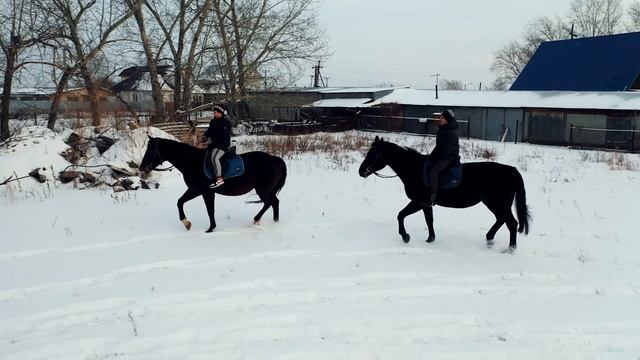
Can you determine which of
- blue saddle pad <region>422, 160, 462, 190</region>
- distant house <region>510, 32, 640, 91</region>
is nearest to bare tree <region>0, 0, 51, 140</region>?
blue saddle pad <region>422, 160, 462, 190</region>

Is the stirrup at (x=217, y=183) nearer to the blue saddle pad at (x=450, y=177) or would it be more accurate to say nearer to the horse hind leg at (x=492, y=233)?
the blue saddle pad at (x=450, y=177)

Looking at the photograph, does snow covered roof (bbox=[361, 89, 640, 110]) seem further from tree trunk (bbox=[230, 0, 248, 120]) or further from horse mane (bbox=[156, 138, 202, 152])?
horse mane (bbox=[156, 138, 202, 152])

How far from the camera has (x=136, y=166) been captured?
13.1 meters

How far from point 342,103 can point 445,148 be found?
35.9 meters

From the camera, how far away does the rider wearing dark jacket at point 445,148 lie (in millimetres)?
7273

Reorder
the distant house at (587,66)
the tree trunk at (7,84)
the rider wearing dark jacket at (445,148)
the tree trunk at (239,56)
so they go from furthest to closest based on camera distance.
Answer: the tree trunk at (239,56) < the distant house at (587,66) < the tree trunk at (7,84) < the rider wearing dark jacket at (445,148)

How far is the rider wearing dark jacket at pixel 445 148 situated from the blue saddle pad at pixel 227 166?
136 inches

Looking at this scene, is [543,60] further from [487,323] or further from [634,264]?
[487,323]

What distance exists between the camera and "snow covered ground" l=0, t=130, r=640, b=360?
4461 mm

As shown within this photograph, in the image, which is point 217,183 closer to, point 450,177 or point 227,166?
point 227,166

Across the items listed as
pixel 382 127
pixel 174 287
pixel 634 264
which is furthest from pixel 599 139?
pixel 174 287

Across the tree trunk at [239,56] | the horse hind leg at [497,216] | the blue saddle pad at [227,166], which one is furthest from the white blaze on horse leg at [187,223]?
the tree trunk at [239,56]

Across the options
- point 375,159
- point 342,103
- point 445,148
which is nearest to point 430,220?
point 445,148

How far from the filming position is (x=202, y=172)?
27.5ft
